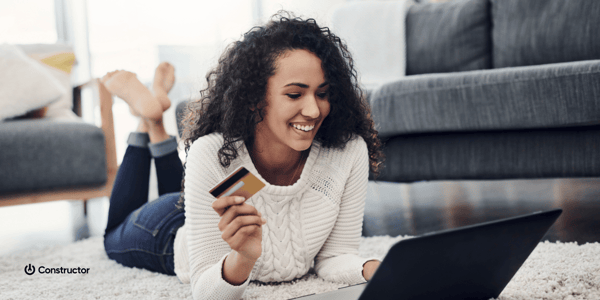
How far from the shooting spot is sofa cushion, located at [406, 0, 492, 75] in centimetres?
190

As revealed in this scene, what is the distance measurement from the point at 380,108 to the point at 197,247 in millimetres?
847

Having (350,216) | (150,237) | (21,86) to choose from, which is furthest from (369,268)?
(21,86)

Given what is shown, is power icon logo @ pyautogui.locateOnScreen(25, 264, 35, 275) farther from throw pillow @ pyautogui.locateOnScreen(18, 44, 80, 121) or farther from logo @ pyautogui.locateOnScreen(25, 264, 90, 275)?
throw pillow @ pyautogui.locateOnScreen(18, 44, 80, 121)

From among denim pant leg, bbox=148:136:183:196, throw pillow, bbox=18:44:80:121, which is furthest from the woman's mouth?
throw pillow, bbox=18:44:80:121

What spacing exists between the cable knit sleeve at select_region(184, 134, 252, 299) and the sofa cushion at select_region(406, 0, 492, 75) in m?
1.42

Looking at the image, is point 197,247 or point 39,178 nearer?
point 197,247

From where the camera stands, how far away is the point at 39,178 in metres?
1.57

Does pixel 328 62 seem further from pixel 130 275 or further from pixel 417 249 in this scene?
pixel 130 275

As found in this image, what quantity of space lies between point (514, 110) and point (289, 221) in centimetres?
78

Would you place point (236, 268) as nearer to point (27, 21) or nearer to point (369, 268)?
point (369, 268)

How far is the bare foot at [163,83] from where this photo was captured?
1.32m

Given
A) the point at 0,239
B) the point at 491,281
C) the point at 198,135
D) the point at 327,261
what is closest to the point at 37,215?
the point at 0,239

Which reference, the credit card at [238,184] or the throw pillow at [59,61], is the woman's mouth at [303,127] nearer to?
the credit card at [238,184]

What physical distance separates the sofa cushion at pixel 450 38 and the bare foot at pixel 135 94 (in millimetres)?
1235
